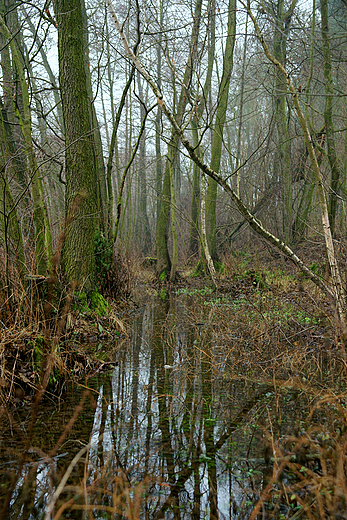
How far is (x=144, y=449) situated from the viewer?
2719 millimetres

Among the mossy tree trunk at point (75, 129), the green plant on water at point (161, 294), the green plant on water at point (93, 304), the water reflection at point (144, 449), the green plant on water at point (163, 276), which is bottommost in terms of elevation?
the green plant on water at point (161, 294)

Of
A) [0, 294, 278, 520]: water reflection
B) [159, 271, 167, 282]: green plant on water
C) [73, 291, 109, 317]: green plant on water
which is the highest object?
[73, 291, 109, 317]: green plant on water

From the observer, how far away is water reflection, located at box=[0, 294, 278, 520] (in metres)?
2.06

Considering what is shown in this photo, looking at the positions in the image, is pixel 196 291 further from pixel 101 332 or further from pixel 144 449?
pixel 144 449

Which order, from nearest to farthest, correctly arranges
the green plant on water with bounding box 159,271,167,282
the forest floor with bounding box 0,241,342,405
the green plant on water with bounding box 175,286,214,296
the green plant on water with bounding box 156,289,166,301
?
the forest floor with bounding box 0,241,342,405 → the green plant on water with bounding box 175,286,214,296 → the green plant on water with bounding box 156,289,166,301 → the green plant on water with bounding box 159,271,167,282

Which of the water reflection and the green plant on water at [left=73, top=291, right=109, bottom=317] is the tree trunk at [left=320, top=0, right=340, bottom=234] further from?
the water reflection

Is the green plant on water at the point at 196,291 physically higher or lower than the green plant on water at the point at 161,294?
higher

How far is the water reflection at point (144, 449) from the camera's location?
2.06 metres

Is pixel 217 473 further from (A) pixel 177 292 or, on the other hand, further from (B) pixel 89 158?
(A) pixel 177 292

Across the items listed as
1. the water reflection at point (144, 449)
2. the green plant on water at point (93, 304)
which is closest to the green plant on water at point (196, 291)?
the green plant on water at point (93, 304)

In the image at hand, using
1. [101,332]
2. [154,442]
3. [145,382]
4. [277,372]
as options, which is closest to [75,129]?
[101,332]

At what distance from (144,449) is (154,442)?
5.0 inches

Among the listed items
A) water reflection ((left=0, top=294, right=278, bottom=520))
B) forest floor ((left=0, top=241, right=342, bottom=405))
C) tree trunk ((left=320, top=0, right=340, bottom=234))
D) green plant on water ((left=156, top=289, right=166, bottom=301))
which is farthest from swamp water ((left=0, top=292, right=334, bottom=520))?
green plant on water ((left=156, top=289, right=166, bottom=301))

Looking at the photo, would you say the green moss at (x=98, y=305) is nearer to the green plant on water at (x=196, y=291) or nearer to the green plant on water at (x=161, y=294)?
the green plant on water at (x=196, y=291)
